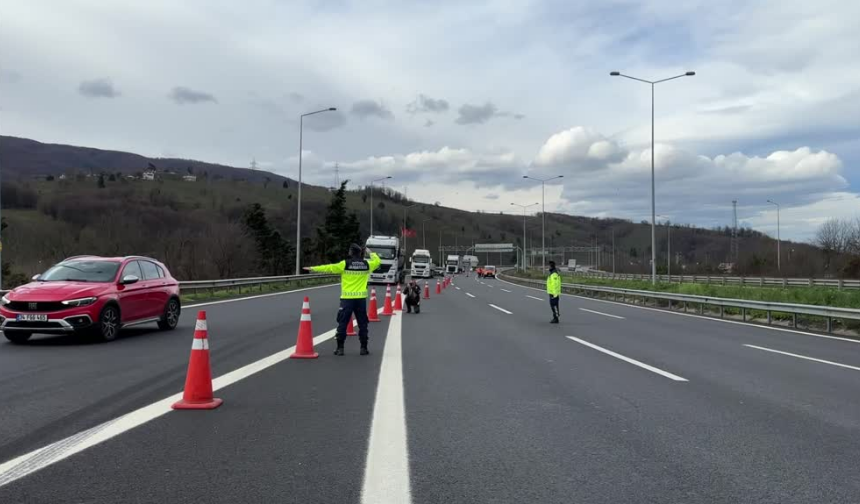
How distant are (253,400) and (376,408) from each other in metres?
1.37

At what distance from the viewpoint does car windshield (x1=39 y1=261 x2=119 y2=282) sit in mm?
12070

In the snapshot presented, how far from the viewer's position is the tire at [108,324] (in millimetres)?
11469

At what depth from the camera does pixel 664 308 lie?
25.7 meters

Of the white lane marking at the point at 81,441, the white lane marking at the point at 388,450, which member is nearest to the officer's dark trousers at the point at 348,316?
the white lane marking at the point at 388,450

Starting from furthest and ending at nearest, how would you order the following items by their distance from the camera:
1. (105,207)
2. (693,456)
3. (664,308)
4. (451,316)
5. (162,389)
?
(105,207)
(664,308)
(451,316)
(162,389)
(693,456)

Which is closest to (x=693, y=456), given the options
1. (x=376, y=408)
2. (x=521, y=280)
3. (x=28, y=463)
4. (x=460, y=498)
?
(x=460, y=498)

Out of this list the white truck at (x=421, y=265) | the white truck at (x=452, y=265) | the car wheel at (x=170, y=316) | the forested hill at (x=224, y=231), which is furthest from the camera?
the white truck at (x=452, y=265)

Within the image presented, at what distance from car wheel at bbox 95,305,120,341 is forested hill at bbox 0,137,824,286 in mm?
31768

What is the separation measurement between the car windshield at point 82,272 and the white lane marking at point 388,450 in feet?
22.4

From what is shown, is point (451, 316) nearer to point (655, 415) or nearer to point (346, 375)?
point (346, 375)

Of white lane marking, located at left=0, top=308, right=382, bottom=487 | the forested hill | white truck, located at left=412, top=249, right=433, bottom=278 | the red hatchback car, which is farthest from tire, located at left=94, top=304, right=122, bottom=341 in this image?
white truck, located at left=412, top=249, right=433, bottom=278

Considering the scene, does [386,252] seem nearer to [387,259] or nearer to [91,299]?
[387,259]

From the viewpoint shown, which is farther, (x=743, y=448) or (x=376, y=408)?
(x=376, y=408)

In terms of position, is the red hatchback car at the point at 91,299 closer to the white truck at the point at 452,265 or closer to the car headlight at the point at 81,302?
the car headlight at the point at 81,302
